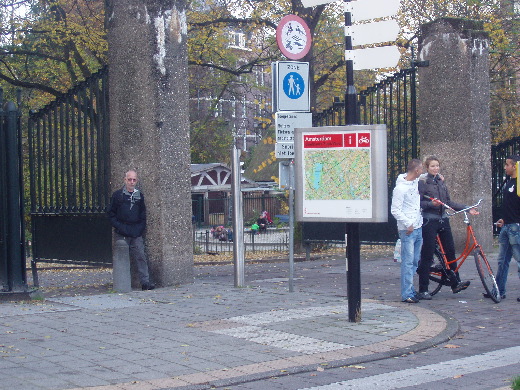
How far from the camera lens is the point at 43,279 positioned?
629 inches

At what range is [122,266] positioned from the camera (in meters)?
11.8

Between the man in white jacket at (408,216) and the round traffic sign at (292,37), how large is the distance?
2177 millimetres

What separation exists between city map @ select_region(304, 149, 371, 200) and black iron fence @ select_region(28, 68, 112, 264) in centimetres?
449

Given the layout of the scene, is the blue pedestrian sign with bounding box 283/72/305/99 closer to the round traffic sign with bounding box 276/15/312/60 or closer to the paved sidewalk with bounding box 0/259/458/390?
the round traffic sign with bounding box 276/15/312/60

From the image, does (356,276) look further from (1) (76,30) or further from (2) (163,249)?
(1) (76,30)

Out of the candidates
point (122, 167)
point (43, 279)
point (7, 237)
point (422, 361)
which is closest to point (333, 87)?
point (43, 279)

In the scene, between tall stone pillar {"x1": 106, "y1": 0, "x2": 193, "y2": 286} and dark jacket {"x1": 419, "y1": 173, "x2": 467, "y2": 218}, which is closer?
dark jacket {"x1": 419, "y1": 173, "x2": 467, "y2": 218}

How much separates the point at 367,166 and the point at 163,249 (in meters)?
4.37

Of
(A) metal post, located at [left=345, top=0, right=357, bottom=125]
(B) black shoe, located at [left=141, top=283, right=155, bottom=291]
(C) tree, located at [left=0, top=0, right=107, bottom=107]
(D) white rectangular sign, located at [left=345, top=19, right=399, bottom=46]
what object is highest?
(C) tree, located at [left=0, top=0, right=107, bottom=107]

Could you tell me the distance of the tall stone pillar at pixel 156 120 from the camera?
12.2 m

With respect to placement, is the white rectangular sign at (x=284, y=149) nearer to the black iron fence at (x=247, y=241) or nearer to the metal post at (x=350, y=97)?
the metal post at (x=350, y=97)

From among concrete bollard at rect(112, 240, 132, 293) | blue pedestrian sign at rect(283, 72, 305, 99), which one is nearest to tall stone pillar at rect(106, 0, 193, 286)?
concrete bollard at rect(112, 240, 132, 293)

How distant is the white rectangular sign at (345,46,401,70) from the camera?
9.17 metres

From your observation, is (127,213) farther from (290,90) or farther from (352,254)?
(352,254)
